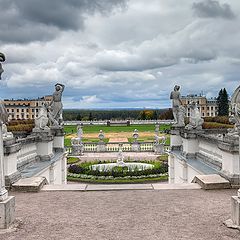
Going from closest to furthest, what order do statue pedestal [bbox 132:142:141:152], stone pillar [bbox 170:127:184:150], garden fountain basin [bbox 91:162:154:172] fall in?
stone pillar [bbox 170:127:184:150], garden fountain basin [bbox 91:162:154:172], statue pedestal [bbox 132:142:141:152]

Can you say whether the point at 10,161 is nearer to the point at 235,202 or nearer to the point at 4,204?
the point at 4,204

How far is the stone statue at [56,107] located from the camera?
16844 mm

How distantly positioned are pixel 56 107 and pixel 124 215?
1067cm

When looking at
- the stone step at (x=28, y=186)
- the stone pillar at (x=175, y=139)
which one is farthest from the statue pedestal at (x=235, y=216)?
the stone pillar at (x=175, y=139)

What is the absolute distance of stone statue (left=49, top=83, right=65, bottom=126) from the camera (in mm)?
16844

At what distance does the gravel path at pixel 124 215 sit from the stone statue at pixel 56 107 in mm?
7980

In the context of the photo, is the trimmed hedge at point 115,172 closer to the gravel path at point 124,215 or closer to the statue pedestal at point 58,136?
the statue pedestal at point 58,136

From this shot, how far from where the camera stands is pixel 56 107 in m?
17.1

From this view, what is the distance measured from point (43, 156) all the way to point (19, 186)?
4.94 m

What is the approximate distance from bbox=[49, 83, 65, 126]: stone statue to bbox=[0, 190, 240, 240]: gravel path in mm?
7980

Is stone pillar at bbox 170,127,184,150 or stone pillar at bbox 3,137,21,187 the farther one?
stone pillar at bbox 170,127,184,150

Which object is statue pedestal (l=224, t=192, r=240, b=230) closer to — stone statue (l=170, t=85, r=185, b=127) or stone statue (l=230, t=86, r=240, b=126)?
stone statue (l=230, t=86, r=240, b=126)

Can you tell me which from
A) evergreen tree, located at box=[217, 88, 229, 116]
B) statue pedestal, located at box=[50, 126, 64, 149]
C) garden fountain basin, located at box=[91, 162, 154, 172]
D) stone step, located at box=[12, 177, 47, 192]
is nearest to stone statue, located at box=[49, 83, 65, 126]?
statue pedestal, located at box=[50, 126, 64, 149]

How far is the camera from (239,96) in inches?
263
